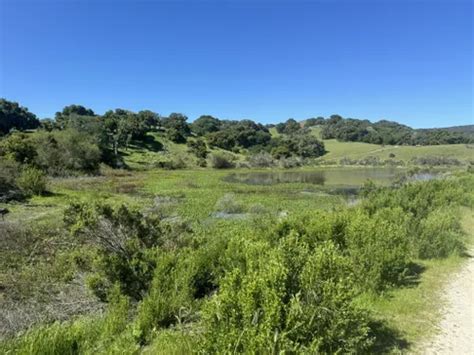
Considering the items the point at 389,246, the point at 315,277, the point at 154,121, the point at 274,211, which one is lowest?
the point at 274,211

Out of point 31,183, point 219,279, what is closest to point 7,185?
point 31,183

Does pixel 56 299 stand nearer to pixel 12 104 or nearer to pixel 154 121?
pixel 12 104

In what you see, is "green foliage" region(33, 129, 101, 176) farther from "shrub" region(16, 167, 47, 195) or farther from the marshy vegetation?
the marshy vegetation

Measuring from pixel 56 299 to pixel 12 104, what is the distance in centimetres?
8721

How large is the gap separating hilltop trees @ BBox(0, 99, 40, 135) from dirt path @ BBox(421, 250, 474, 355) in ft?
264

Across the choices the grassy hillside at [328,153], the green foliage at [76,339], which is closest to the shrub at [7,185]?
the green foliage at [76,339]

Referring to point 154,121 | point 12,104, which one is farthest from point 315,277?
point 154,121

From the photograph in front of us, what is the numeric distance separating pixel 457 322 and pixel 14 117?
89.3 meters

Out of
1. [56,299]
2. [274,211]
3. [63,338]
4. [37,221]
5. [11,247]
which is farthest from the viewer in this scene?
[274,211]

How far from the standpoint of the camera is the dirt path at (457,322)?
199 inches

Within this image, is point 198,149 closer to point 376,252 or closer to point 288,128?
point 376,252

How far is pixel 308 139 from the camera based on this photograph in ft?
383

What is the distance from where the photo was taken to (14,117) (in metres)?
76.1

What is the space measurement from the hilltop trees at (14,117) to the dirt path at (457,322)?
80.4 metres
